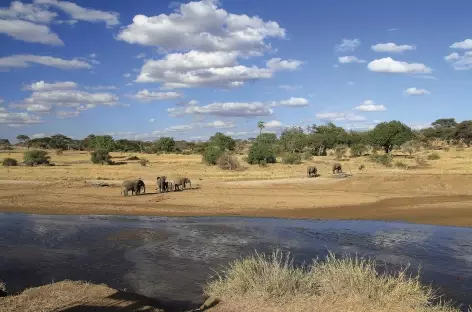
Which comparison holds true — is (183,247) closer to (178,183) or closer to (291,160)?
(178,183)

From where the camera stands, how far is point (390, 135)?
66.1m

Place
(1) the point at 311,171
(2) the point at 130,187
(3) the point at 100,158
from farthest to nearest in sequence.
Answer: (3) the point at 100,158
(1) the point at 311,171
(2) the point at 130,187

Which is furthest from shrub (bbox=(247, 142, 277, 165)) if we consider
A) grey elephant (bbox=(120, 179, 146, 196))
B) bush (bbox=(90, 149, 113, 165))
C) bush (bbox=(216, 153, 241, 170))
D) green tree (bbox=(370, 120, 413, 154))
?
grey elephant (bbox=(120, 179, 146, 196))

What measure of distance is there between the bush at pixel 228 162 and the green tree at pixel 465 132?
5861 cm

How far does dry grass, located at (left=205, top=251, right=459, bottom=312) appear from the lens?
8.20 metres

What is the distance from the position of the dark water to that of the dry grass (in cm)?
149

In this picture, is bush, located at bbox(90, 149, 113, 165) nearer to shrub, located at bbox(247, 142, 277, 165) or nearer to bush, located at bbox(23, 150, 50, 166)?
bush, located at bbox(23, 150, 50, 166)

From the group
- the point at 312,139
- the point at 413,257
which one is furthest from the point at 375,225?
the point at 312,139

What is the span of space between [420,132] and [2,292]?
108296 millimetres

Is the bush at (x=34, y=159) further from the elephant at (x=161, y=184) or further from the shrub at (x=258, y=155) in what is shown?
the elephant at (x=161, y=184)

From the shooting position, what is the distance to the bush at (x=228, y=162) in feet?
159

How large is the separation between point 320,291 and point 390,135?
61.6 metres

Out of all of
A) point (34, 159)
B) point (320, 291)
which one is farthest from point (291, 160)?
point (320, 291)

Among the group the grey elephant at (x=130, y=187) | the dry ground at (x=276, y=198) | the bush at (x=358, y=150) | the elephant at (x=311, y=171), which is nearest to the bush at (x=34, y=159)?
the dry ground at (x=276, y=198)
